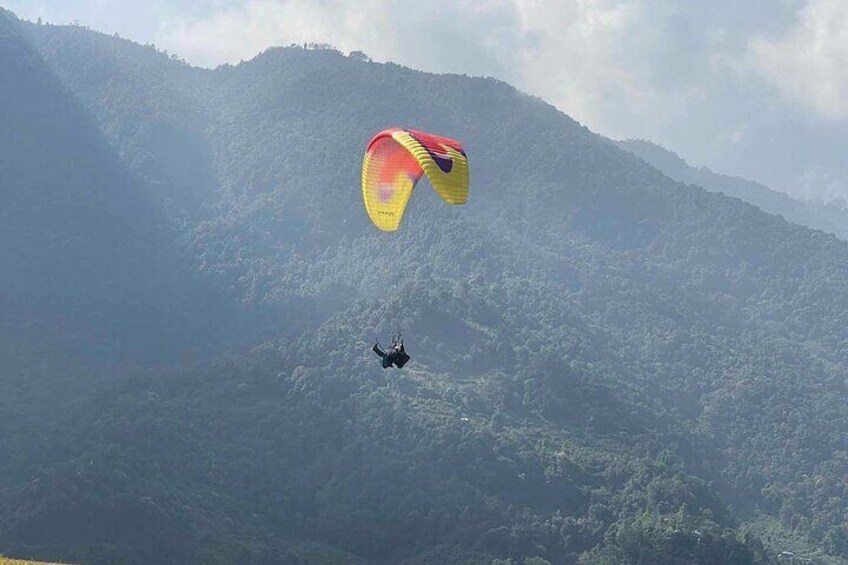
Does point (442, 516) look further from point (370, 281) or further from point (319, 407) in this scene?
point (370, 281)

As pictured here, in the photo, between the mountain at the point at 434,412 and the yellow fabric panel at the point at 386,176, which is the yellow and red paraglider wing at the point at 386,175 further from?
the mountain at the point at 434,412

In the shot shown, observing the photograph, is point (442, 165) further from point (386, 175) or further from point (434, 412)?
point (434, 412)

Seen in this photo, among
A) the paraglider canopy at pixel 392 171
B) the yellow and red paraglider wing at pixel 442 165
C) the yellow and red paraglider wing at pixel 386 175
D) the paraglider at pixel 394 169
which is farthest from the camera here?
the yellow and red paraglider wing at pixel 386 175

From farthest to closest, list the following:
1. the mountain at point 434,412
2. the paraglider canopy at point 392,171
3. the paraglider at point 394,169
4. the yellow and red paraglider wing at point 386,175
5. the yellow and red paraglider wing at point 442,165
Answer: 1. the mountain at point 434,412
2. the yellow and red paraglider wing at point 386,175
3. the paraglider canopy at point 392,171
4. the paraglider at point 394,169
5. the yellow and red paraglider wing at point 442,165

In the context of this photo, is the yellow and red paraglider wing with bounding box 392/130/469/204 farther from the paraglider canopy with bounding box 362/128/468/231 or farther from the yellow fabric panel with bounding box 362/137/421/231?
the yellow fabric panel with bounding box 362/137/421/231

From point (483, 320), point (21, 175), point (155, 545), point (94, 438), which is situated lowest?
point (155, 545)

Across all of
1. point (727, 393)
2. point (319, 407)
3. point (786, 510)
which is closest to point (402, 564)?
point (319, 407)

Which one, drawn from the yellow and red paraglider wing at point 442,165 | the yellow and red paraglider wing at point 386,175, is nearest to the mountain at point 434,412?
the yellow and red paraglider wing at point 386,175
